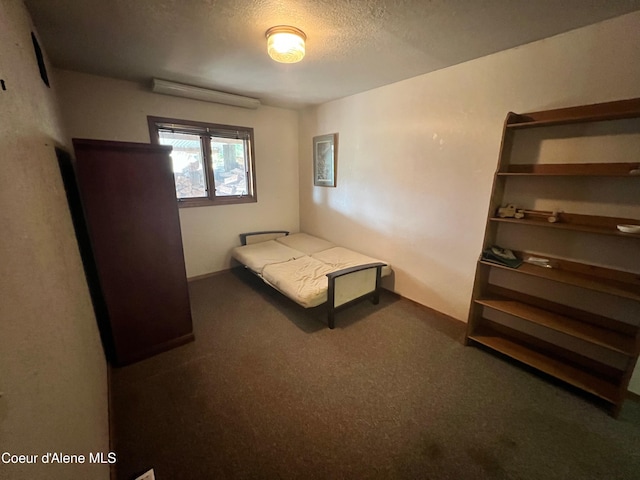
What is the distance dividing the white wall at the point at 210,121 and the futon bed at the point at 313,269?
30cm

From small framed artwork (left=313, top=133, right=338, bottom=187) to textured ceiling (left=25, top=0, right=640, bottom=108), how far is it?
109cm

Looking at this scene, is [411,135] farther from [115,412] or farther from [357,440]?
[115,412]

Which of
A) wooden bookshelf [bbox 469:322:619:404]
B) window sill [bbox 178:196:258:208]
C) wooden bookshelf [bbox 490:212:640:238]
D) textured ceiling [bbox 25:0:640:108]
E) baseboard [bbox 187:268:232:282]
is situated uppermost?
textured ceiling [bbox 25:0:640:108]

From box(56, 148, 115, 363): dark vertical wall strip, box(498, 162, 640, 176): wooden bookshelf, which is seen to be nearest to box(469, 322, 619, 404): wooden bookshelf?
box(498, 162, 640, 176): wooden bookshelf

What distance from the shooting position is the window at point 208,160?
3.26 m

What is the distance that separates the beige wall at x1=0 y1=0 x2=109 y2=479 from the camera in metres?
0.63

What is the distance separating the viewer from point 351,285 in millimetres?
2670

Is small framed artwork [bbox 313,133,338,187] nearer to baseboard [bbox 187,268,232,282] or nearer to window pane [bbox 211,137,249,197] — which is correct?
window pane [bbox 211,137,249,197]

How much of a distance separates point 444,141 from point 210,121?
2931 millimetres

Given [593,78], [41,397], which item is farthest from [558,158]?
[41,397]

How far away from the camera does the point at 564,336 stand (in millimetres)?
2014

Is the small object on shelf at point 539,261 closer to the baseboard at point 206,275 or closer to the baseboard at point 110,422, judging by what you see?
the baseboard at point 110,422

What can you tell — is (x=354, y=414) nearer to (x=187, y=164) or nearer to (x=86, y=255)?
(x=86, y=255)

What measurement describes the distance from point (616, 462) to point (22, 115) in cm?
341
